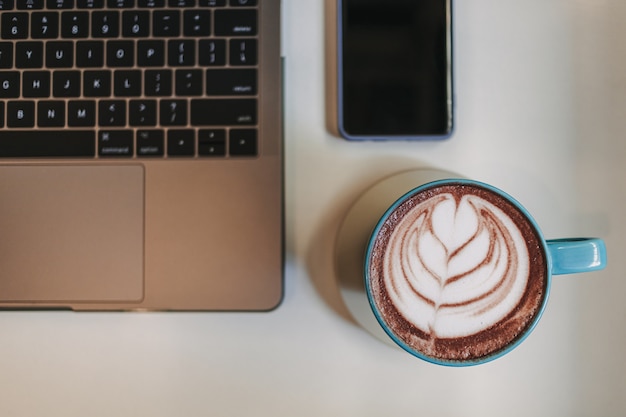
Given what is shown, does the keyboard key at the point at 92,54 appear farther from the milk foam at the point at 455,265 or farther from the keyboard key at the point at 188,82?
the milk foam at the point at 455,265

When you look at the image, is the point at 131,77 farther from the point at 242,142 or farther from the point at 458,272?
the point at 458,272

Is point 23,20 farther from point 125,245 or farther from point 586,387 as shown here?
point 586,387

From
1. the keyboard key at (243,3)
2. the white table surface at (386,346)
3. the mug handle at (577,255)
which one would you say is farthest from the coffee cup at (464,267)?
the keyboard key at (243,3)

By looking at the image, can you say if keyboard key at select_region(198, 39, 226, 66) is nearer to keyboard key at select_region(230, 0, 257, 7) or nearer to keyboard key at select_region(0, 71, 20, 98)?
keyboard key at select_region(230, 0, 257, 7)

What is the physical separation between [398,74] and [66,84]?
0.95 ft

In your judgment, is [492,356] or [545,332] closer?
[492,356]

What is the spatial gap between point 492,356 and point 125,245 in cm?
31

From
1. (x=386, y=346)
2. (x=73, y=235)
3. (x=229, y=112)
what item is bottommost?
(x=386, y=346)

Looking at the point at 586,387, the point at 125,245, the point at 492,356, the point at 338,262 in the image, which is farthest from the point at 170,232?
the point at 586,387

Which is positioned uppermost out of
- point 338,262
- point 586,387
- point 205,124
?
point 205,124

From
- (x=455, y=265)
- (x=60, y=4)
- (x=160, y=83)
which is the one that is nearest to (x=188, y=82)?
(x=160, y=83)

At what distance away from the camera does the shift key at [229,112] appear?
0.42 meters

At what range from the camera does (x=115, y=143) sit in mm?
423

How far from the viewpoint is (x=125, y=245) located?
426 mm
